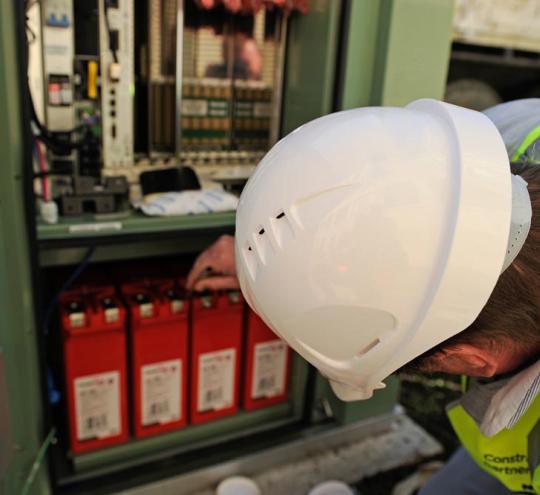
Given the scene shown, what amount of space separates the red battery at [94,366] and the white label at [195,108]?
62 cm

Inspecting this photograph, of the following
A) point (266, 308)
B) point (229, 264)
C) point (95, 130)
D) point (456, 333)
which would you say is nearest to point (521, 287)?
point (456, 333)

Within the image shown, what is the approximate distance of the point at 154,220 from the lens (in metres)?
1.45

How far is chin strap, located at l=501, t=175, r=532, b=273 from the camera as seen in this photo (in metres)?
0.70

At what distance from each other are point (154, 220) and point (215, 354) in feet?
1.62

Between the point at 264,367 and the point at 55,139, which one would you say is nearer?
the point at 55,139

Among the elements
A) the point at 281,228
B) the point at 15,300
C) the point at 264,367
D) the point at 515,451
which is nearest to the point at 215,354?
the point at 264,367

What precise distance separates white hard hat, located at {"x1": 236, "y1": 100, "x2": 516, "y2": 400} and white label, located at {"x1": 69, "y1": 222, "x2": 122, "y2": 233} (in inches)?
27.8

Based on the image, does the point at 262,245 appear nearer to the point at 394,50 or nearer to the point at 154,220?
the point at 154,220

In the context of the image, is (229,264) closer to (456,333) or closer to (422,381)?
(456,333)

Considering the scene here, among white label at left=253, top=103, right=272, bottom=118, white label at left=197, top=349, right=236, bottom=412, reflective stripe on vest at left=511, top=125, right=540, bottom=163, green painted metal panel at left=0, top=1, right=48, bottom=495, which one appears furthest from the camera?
white label at left=253, top=103, right=272, bottom=118

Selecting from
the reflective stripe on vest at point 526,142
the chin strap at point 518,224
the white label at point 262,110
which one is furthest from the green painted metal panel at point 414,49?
the chin strap at point 518,224

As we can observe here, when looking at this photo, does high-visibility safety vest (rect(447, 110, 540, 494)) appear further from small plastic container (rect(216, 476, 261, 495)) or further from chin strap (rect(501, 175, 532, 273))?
small plastic container (rect(216, 476, 261, 495))

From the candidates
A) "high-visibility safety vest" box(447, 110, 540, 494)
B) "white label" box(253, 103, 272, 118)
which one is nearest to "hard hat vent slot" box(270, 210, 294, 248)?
"high-visibility safety vest" box(447, 110, 540, 494)

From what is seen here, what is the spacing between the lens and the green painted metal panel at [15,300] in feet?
3.76
